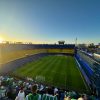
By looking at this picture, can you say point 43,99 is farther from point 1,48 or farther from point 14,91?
point 1,48

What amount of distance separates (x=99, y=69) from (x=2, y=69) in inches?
510

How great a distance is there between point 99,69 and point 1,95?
1068cm

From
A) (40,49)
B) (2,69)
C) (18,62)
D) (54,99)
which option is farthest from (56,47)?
(54,99)

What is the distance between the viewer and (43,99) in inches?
199

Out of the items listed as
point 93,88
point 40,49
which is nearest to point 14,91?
point 93,88

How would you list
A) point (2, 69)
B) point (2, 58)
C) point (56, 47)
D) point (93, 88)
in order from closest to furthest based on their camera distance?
point (93, 88) < point (2, 69) < point (2, 58) < point (56, 47)

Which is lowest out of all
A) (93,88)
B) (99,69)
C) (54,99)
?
(93,88)

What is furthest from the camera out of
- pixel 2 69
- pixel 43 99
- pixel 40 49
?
pixel 40 49

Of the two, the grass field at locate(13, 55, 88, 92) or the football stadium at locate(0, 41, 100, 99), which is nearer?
the football stadium at locate(0, 41, 100, 99)

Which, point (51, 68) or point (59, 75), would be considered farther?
point (51, 68)

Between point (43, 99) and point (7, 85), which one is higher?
point (43, 99)

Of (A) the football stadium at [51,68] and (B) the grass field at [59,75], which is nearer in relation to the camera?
(A) the football stadium at [51,68]

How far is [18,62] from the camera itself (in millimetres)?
36125

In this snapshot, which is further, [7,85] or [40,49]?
[40,49]
